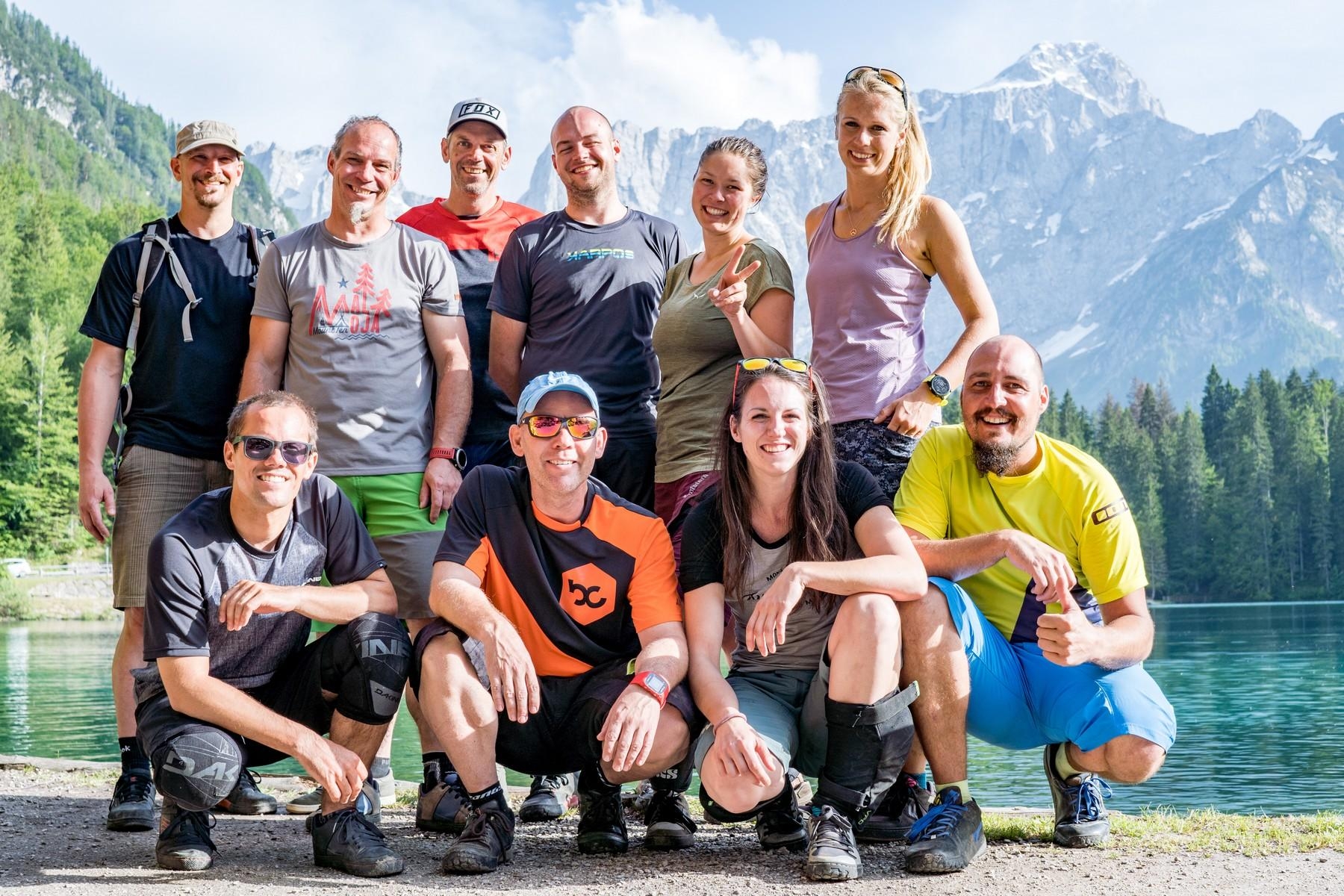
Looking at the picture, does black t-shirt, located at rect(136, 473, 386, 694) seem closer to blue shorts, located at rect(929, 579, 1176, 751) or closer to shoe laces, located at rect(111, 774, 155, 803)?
shoe laces, located at rect(111, 774, 155, 803)

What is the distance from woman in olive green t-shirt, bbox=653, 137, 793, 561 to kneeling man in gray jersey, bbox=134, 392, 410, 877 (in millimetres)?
1699

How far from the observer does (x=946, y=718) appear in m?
5.24

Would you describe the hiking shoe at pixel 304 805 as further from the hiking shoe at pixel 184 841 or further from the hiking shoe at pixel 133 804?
the hiking shoe at pixel 184 841

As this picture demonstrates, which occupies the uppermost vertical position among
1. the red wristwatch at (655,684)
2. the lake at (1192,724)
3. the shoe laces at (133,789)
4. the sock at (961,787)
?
the red wristwatch at (655,684)

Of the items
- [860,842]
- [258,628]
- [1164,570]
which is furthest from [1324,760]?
[1164,570]

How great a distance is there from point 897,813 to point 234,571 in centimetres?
312

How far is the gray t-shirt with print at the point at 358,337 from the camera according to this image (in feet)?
21.0

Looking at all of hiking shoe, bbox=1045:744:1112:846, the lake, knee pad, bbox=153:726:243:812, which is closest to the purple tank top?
hiking shoe, bbox=1045:744:1112:846

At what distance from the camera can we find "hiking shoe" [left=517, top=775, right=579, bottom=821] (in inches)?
247

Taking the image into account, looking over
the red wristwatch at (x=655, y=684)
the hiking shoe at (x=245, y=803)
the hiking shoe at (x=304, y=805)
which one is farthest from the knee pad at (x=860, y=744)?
the hiking shoe at (x=245, y=803)

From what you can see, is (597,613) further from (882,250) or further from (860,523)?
(882,250)

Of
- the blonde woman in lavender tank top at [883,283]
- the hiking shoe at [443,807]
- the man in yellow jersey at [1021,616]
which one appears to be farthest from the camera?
the blonde woman in lavender tank top at [883,283]

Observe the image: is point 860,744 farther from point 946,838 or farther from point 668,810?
point 668,810

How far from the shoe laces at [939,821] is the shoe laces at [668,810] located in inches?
39.5
